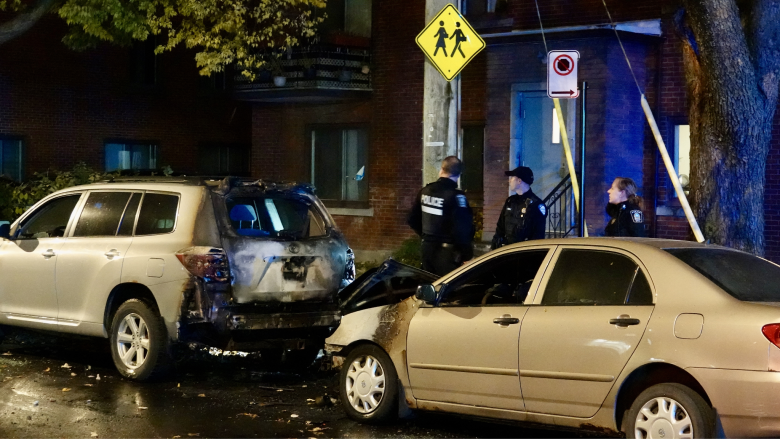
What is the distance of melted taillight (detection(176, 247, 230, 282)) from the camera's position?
8.69 meters

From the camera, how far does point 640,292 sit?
249 inches

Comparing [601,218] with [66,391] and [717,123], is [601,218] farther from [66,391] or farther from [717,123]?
[66,391]

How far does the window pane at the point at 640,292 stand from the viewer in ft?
20.5

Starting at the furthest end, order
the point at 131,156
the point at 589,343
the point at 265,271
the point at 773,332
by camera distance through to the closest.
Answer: the point at 131,156 → the point at 265,271 → the point at 589,343 → the point at 773,332

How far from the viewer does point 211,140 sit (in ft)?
88.1

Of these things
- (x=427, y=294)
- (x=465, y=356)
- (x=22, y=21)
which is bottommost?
(x=465, y=356)

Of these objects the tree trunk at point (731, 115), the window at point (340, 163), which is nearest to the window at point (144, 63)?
the window at point (340, 163)

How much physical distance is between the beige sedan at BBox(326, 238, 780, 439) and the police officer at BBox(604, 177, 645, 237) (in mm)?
2460

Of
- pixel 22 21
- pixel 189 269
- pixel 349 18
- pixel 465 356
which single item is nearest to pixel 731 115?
pixel 465 356

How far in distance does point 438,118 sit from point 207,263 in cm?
303

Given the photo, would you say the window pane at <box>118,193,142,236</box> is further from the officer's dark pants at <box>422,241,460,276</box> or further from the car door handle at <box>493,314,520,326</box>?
the car door handle at <box>493,314,520,326</box>

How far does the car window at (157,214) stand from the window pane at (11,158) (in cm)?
1544

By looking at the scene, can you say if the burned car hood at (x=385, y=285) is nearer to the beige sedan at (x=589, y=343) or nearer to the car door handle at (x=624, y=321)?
the beige sedan at (x=589, y=343)

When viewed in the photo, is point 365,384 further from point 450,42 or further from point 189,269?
point 450,42
